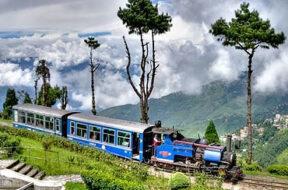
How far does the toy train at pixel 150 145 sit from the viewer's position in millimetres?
24344

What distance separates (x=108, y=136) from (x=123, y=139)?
1.62 m

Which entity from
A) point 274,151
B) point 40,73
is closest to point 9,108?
point 40,73

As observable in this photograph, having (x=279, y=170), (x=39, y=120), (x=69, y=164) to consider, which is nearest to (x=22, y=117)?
(x=39, y=120)

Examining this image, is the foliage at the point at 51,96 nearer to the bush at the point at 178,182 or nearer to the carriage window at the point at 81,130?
the carriage window at the point at 81,130

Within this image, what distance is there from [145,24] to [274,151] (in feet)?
526

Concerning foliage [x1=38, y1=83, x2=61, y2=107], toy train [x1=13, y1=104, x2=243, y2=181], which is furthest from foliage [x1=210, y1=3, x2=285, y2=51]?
foliage [x1=38, y1=83, x2=61, y2=107]

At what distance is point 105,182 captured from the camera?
18625 millimetres

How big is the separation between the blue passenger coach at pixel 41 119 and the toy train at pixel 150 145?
14.2 inches

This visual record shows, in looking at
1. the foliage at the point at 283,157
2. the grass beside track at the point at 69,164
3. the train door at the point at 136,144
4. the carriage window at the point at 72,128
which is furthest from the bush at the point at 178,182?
the foliage at the point at 283,157

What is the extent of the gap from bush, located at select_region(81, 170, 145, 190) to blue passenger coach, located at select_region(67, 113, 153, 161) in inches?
276

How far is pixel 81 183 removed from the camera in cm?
2077

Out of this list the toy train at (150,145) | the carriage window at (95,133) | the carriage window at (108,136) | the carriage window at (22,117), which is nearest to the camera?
the toy train at (150,145)

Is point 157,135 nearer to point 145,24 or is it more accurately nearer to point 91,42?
point 145,24

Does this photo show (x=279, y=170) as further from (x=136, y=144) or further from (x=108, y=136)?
(x=108, y=136)
